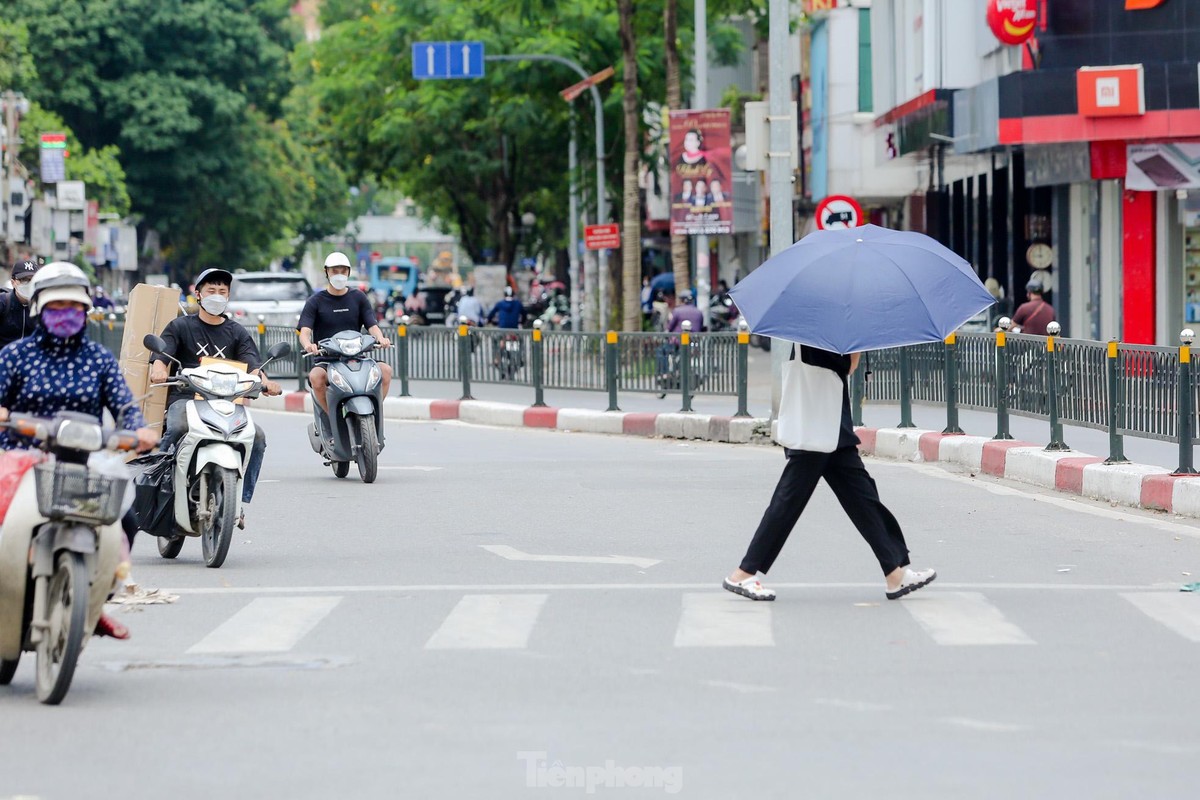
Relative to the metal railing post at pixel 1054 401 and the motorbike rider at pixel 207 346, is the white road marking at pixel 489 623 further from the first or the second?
the metal railing post at pixel 1054 401

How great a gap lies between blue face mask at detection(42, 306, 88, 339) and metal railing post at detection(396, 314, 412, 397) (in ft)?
59.8

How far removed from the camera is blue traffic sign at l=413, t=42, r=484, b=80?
37.6 meters

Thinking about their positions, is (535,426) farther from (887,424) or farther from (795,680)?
(795,680)

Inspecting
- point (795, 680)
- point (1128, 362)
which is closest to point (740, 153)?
point (1128, 362)

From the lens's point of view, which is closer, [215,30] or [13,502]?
[13,502]

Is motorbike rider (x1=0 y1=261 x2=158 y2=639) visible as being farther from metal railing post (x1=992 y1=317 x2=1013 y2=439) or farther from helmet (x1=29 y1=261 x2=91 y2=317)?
metal railing post (x1=992 y1=317 x2=1013 y2=439)

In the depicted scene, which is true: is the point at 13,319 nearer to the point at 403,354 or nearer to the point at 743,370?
the point at 743,370

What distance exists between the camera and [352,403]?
51.2 feet

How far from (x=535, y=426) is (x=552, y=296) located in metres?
41.1

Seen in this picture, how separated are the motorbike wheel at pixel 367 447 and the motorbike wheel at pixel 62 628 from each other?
829 centimetres

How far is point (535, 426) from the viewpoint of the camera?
23.5 meters

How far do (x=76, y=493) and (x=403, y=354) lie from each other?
1904 centimetres

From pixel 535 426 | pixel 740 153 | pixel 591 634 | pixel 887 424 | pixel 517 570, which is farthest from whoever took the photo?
pixel 740 153

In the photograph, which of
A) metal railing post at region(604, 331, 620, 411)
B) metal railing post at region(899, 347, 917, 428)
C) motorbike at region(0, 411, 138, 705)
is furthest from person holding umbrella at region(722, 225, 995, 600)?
metal railing post at region(604, 331, 620, 411)
